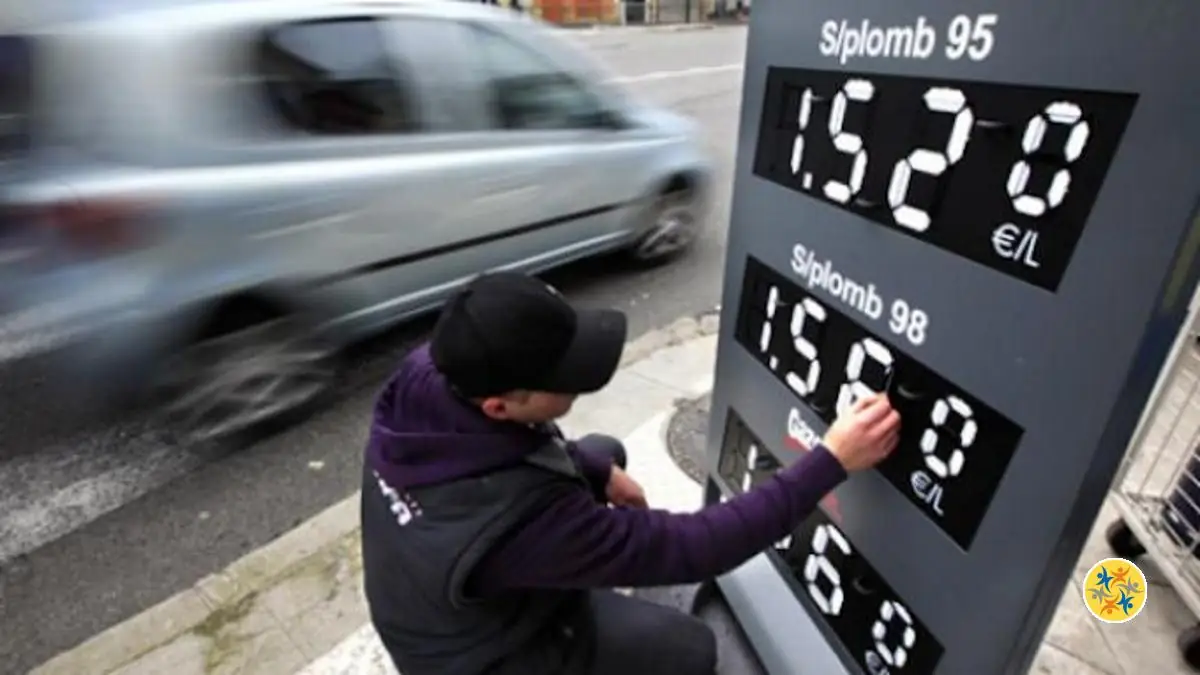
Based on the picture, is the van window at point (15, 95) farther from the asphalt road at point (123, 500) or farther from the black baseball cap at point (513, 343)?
the black baseball cap at point (513, 343)

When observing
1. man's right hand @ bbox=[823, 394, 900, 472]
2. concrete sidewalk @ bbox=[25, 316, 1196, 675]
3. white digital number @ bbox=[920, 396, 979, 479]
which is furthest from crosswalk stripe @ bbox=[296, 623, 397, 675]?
white digital number @ bbox=[920, 396, 979, 479]

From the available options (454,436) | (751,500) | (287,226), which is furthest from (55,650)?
(751,500)

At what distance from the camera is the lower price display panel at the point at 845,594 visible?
135cm

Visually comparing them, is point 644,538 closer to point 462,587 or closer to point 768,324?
point 462,587

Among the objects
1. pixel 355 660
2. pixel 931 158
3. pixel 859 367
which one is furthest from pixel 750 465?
pixel 355 660

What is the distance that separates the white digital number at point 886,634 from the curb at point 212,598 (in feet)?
5.76

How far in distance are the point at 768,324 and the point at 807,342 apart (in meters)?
0.15

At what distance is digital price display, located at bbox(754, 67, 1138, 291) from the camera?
89 cm

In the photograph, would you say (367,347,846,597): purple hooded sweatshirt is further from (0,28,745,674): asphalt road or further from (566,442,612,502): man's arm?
(0,28,745,674): asphalt road

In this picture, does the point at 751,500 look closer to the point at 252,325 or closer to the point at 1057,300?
the point at 1057,300

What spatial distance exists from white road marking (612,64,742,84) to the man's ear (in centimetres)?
1182

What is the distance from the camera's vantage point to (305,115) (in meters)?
2.90

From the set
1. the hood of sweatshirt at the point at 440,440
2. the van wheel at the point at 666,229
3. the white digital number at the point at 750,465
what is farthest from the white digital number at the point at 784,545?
the van wheel at the point at 666,229

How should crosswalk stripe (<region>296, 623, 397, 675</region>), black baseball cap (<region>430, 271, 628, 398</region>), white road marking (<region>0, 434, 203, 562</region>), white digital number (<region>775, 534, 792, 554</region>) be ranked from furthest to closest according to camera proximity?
1. white road marking (<region>0, 434, 203, 562</region>)
2. crosswalk stripe (<region>296, 623, 397, 675</region>)
3. white digital number (<region>775, 534, 792, 554</region>)
4. black baseball cap (<region>430, 271, 628, 398</region>)
